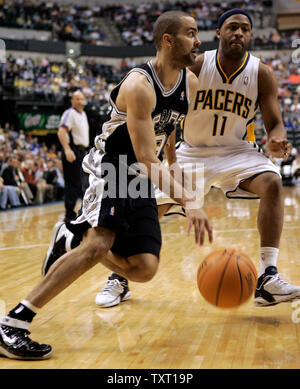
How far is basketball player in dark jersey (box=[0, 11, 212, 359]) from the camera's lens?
240 cm

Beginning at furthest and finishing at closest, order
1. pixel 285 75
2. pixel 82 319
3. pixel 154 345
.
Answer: pixel 285 75 → pixel 82 319 → pixel 154 345

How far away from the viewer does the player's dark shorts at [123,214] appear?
2555 mm

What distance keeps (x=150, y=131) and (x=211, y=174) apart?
1177 mm

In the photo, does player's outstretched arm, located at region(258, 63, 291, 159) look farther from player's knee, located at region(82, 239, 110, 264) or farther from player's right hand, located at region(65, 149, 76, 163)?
player's right hand, located at region(65, 149, 76, 163)

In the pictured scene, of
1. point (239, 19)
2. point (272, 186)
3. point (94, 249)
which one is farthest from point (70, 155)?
point (94, 249)

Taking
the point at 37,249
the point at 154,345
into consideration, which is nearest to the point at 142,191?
the point at 154,345

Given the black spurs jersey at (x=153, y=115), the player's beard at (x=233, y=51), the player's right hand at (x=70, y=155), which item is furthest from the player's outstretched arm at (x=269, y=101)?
the player's right hand at (x=70, y=155)

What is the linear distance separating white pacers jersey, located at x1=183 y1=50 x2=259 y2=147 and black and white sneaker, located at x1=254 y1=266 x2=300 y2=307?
1.03m

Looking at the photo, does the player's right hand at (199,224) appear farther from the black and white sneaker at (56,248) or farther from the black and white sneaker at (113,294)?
the black and white sneaker at (113,294)

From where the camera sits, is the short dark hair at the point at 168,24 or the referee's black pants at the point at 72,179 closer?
the short dark hair at the point at 168,24

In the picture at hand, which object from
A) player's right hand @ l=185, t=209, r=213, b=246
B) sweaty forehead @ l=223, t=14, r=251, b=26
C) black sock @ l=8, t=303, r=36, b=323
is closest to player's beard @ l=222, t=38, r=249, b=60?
sweaty forehead @ l=223, t=14, r=251, b=26

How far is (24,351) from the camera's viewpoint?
234 centimetres

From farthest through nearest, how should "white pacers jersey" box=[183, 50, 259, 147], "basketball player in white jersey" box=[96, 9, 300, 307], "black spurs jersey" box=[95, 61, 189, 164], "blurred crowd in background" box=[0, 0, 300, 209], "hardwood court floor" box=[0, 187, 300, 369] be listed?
"blurred crowd in background" box=[0, 0, 300, 209] < "white pacers jersey" box=[183, 50, 259, 147] < "basketball player in white jersey" box=[96, 9, 300, 307] < "black spurs jersey" box=[95, 61, 189, 164] < "hardwood court floor" box=[0, 187, 300, 369]

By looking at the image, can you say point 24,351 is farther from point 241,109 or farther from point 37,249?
point 37,249
